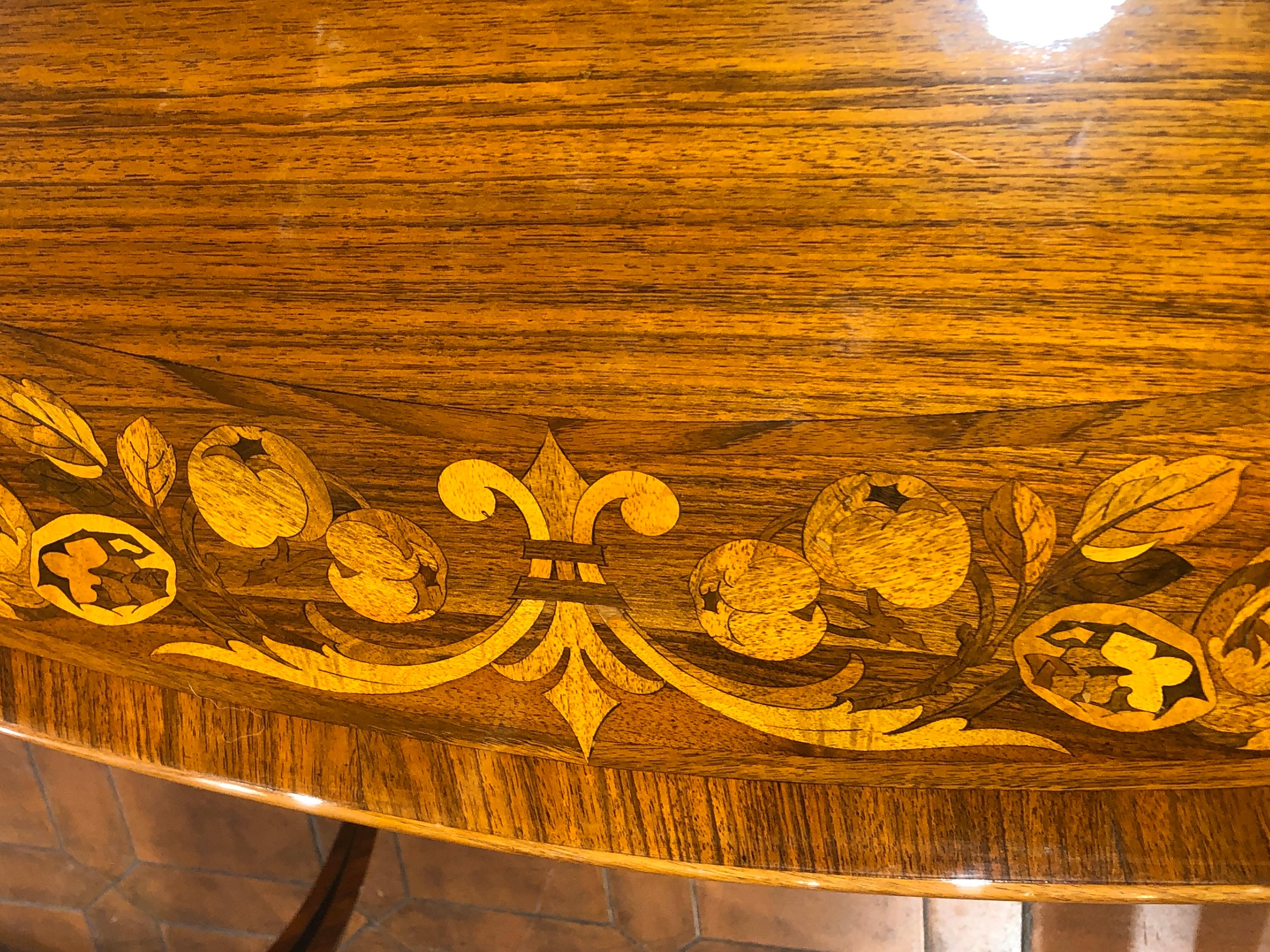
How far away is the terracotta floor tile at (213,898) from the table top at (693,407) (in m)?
0.73

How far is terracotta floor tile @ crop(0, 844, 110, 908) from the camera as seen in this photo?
3.53ft

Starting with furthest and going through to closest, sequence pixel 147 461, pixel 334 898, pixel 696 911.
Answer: pixel 696 911
pixel 334 898
pixel 147 461

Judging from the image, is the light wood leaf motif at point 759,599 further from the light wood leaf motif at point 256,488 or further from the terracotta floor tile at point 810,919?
the terracotta floor tile at point 810,919

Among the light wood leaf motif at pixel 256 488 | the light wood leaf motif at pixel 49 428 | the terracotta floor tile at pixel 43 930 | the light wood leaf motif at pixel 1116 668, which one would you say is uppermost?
the light wood leaf motif at pixel 49 428

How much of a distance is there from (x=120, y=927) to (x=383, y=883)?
1.03ft

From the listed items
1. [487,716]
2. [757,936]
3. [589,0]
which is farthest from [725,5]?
[757,936]

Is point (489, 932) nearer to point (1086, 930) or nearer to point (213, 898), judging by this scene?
point (213, 898)

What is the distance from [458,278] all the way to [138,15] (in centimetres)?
15

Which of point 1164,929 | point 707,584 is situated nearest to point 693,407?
point 707,584

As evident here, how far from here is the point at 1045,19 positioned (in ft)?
0.93

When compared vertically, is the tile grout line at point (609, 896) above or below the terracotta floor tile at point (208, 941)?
above

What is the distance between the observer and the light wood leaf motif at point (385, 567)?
0.37m

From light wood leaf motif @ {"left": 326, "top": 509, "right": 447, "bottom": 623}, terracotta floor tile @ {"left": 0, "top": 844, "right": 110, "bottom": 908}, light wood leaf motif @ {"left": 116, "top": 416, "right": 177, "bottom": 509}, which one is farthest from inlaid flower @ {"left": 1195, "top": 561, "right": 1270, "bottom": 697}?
terracotta floor tile @ {"left": 0, "top": 844, "right": 110, "bottom": 908}

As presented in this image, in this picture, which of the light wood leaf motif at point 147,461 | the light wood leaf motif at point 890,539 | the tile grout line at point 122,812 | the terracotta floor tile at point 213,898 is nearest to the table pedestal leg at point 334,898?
the terracotta floor tile at point 213,898
